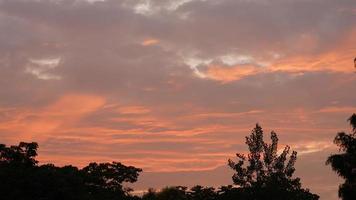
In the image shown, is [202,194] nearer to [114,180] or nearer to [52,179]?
[114,180]

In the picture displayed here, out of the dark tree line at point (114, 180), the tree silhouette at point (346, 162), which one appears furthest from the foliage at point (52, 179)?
the tree silhouette at point (346, 162)

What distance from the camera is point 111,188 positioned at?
79.4 m

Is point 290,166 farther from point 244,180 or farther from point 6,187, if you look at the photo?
point 6,187

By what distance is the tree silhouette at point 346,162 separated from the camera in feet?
124

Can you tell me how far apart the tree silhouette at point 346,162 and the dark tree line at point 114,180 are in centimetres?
2973

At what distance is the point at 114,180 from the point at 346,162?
49.4m

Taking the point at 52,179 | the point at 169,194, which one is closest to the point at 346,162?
the point at 52,179

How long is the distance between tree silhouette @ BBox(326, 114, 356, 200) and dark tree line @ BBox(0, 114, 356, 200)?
97.5 feet

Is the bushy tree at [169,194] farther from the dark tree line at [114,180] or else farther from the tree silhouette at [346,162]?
the tree silhouette at [346,162]

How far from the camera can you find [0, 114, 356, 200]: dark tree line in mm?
59509

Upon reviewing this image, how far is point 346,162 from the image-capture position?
3831 centimetres

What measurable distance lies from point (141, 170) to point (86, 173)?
9668 millimetres

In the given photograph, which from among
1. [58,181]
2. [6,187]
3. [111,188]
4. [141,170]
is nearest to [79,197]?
[58,181]

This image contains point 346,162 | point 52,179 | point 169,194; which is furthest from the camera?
point 169,194
